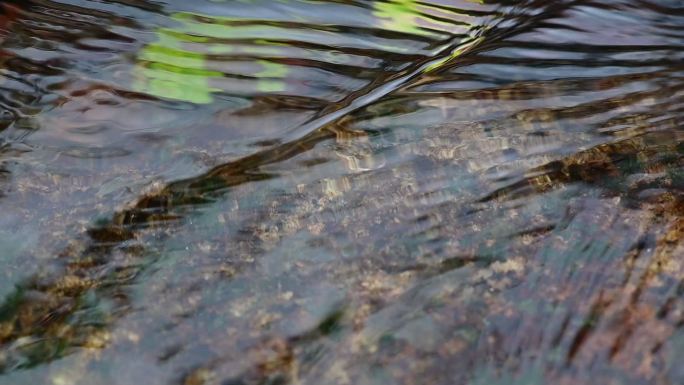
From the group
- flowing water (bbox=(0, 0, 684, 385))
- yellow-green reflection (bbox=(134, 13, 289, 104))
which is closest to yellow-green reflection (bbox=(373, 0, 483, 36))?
flowing water (bbox=(0, 0, 684, 385))

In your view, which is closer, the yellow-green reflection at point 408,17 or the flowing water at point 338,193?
the flowing water at point 338,193

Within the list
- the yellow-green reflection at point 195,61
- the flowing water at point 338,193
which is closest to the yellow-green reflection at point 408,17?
the flowing water at point 338,193

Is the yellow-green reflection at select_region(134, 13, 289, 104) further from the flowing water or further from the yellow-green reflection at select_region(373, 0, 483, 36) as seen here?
the yellow-green reflection at select_region(373, 0, 483, 36)

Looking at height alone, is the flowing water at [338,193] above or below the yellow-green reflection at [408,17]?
below

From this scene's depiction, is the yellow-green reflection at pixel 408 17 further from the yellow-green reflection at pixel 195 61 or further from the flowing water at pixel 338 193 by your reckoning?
the yellow-green reflection at pixel 195 61

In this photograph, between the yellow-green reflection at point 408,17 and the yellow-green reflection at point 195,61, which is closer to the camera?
the yellow-green reflection at point 195,61

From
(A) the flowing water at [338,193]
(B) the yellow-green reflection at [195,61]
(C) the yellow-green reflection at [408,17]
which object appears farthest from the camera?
(C) the yellow-green reflection at [408,17]

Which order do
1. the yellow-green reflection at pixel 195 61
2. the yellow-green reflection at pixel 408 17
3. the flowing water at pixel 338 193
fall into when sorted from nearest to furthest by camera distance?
the flowing water at pixel 338 193
the yellow-green reflection at pixel 195 61
the yellow-green reflection at pixel 408 17

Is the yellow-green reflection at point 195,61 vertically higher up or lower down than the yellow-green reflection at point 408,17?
lower down

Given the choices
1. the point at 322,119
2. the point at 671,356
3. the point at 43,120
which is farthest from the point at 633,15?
the point at 43,120
